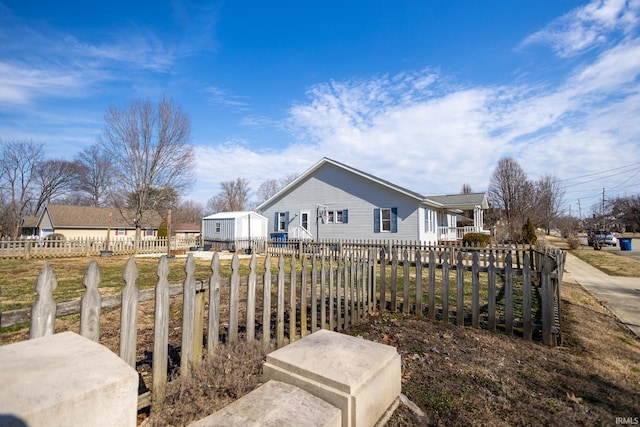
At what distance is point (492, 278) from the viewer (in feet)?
15.9

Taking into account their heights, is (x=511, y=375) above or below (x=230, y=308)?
below

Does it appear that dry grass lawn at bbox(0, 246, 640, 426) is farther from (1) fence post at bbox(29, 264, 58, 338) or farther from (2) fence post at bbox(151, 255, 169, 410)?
(1) fence post at bbox(29, 264, 58, 338)

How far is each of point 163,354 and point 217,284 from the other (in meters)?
0.78

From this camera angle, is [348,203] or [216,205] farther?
[216,205]

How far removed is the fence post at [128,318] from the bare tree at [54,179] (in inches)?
2050

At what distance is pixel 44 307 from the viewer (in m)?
2.08

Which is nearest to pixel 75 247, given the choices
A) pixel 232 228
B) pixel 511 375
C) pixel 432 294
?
pixel 232 228

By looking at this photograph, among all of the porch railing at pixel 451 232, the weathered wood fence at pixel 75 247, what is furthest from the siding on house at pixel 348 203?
the weathered wood fence at pixel 75 247

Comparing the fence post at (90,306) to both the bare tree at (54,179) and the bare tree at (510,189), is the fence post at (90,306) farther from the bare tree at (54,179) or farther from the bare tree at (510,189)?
the bare tree at (54,179)

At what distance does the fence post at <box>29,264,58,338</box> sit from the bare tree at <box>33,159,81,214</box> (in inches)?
2048

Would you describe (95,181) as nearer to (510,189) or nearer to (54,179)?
(54,179)

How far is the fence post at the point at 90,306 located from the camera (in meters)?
2.19

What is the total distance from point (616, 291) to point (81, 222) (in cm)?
4936

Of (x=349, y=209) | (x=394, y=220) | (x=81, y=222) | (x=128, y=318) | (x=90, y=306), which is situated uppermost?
(x=349, y=209)
